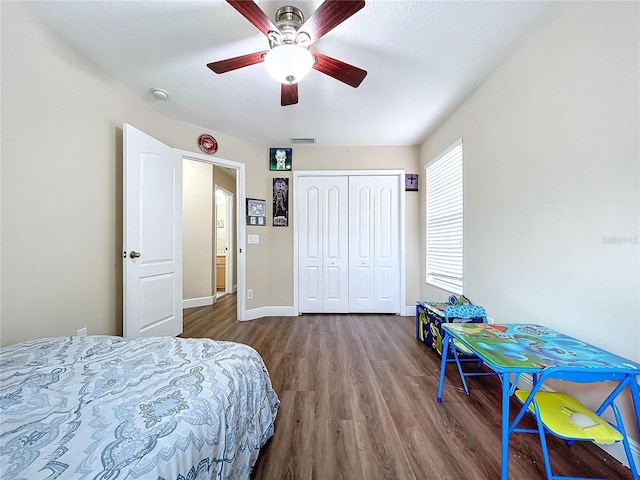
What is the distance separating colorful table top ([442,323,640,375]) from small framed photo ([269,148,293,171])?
3014 mm

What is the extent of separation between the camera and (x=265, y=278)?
362 centimetres

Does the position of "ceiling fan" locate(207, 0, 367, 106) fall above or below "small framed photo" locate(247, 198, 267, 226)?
above

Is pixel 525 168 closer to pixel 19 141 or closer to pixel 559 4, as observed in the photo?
pixel 559 4

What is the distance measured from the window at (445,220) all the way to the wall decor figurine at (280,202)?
2047 millimetres

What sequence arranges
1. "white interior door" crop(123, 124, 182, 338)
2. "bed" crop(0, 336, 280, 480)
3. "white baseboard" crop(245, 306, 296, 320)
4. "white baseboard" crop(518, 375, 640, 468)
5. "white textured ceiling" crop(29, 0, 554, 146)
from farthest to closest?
"white baseboard" crop(245, 306, 296, 320), "white interior door" crop(123, 124, 182, 338), "white textured ceiling" crop(29, 0, 554, 146), "white baseboard" crop(518, 375, 640, 468), "bed" crop(0, 336, 280, 480)

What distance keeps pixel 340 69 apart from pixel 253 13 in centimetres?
60

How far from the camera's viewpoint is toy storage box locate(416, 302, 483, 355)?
7.30ft

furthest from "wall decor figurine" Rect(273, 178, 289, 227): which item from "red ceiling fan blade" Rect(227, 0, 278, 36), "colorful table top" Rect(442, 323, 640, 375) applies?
"colorful table top" Rect(442, 323, 640, 375)

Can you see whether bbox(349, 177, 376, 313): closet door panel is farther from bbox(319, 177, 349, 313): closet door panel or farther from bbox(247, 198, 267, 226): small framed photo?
bbox(247, 198, 267, 226): small framed photo

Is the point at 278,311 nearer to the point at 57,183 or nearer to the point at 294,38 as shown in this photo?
the point at 57,183

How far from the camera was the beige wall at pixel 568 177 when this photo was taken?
1135 mm

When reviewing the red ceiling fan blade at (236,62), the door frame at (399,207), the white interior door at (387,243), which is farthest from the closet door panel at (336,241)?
the red ceiling fan blade at (236,62)

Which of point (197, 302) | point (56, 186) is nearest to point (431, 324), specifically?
point (56, 186)

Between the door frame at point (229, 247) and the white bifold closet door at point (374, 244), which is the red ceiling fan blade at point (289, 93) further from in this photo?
the door frame at point (229, 247)
